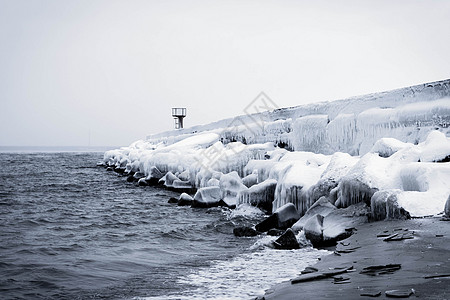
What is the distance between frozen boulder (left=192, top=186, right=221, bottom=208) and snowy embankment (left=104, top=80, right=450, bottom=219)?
0.03 m

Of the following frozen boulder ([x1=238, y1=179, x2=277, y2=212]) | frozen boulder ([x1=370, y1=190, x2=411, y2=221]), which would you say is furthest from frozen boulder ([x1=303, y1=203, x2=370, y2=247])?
frozen boulder ([x1=238, y1=179, x2=277, y2=212])

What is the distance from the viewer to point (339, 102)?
14.8 meters

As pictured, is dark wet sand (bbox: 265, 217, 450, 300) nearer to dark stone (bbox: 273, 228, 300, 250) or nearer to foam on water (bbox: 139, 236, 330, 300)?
foam on water (bbox: 139, 236, 330, 300)

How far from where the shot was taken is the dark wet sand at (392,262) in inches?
154

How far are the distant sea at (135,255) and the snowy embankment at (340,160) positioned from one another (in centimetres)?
129

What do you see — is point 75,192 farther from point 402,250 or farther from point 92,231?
point 402,250

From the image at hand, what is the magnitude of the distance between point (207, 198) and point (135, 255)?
5.77 meters

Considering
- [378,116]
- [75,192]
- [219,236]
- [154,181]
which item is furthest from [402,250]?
[154,181]

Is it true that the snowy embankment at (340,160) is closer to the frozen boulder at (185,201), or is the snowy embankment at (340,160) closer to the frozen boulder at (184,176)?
the frozen boulder at (184,176)

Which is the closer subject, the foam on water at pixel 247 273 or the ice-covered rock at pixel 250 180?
the foam on water at pixel 247 273

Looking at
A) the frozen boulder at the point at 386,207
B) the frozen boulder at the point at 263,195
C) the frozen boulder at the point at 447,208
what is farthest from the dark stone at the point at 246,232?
the frozen boulder at the point at 447,208

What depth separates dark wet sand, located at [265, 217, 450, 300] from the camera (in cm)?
392

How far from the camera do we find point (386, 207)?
7020 millimetres

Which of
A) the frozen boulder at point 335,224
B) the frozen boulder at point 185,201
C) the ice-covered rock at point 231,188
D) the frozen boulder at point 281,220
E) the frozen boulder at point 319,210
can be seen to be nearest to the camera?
the frozen boulder at point 335,224
